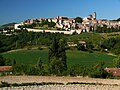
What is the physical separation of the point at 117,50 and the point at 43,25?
8687cm

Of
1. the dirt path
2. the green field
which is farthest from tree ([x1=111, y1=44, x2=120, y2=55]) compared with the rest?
the dirt path

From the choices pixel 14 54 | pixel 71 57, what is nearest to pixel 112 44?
pixel 71 57

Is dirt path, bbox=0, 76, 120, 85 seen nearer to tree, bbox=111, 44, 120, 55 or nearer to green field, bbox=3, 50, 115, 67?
green field, bbox=3, 50, 115, 67

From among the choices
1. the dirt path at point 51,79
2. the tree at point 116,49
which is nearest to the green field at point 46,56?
the tree at point 116,49

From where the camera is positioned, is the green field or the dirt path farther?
the green field

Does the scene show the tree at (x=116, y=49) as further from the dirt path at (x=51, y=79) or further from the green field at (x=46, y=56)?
the dirt path at (x=51, y=79)

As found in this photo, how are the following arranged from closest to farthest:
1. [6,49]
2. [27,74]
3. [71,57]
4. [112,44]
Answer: [27,74] < [71,57] < [6,49] < [112,44]

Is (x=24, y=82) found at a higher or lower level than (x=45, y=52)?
higher

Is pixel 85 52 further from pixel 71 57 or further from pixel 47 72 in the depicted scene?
pixel 47 72

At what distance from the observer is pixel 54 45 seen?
5416 centimetres

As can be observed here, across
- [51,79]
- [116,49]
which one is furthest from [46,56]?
[51,79]

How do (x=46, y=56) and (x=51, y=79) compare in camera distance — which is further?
(x=46, y=56)

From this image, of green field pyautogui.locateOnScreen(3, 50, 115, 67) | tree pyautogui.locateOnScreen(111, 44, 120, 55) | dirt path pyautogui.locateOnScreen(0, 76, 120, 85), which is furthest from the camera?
tree pyautogui.locateOnScreen(111, 44, 120, 55)

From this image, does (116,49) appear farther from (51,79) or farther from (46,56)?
(51,79)
